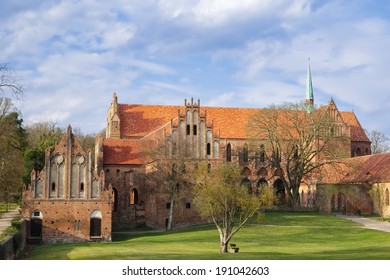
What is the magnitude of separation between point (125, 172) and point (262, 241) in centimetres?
2135

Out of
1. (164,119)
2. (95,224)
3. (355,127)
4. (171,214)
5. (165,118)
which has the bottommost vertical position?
(95,224)

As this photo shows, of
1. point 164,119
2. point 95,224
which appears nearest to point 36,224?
point 95,224

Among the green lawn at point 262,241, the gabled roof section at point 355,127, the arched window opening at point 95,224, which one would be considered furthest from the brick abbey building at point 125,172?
the gabled roof section at point 355,127

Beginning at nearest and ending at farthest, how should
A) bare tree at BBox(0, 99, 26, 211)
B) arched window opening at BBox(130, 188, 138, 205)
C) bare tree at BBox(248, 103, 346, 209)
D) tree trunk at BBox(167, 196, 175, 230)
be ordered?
bare tree at BBox(0, 99, 26, 211) < tree trunk at BBox(167, 196, 175, 230) < arched window opening at BBox(130, 188, 138, 205) < bare tree at BBox(248, 103, 346, 209)

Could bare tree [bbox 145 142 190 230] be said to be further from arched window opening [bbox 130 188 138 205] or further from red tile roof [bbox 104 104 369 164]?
red tile roof [bbox 104 104 369 164]

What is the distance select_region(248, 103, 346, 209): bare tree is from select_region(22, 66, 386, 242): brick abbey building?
151 inches

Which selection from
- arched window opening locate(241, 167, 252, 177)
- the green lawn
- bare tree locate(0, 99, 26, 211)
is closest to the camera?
the green lawn

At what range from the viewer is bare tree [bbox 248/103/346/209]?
66438 millimetres

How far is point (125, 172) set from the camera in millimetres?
60938

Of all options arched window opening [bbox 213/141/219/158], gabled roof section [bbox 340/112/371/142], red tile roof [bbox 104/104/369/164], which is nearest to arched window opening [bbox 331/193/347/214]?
red tile roof [bbox 104/104/369/164]

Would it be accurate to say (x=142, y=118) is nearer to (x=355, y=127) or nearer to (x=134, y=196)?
(x=134, y=196)

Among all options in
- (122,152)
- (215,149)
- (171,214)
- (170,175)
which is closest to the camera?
(170,175)

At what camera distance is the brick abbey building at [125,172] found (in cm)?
5062

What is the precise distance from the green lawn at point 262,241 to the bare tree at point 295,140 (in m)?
8.54
